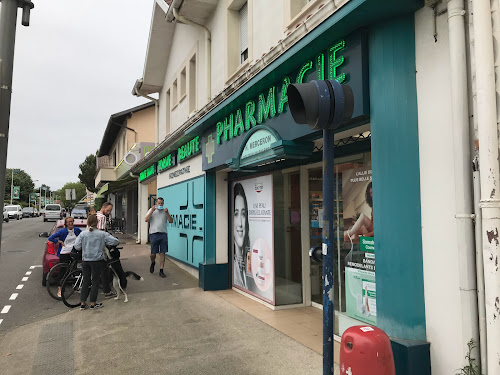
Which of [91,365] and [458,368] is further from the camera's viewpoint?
[91,365]

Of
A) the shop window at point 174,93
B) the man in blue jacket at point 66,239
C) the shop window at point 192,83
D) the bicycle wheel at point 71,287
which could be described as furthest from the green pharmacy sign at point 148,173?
the bicycle wheel at point 71,287

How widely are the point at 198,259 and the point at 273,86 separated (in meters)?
5.02

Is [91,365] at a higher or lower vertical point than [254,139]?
lower

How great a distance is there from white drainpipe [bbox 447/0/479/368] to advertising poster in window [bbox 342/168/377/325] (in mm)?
1397

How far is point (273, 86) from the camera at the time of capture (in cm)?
549

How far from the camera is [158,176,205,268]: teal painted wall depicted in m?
8.88

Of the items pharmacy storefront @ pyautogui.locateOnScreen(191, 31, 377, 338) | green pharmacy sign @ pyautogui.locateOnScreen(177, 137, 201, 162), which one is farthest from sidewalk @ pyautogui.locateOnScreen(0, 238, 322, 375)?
green pharmacy sign @ pyautogui.locateOnScreen(177, 137, 201, 162)

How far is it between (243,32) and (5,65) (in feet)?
18.3

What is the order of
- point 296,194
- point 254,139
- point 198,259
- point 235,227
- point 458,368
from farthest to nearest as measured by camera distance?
point 198,259, point 235,227, point 296,194, point 254,139, point 458,368

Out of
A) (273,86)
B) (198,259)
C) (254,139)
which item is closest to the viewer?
(273,86)

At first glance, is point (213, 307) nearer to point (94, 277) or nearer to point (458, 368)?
point (94, 277)

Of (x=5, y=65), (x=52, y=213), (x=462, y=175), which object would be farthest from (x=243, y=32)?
(x=52, y=213)

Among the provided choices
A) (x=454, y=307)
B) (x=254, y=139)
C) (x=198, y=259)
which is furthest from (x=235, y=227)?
(x=454, y=307)

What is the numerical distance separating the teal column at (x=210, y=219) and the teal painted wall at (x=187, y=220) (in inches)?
13.7
